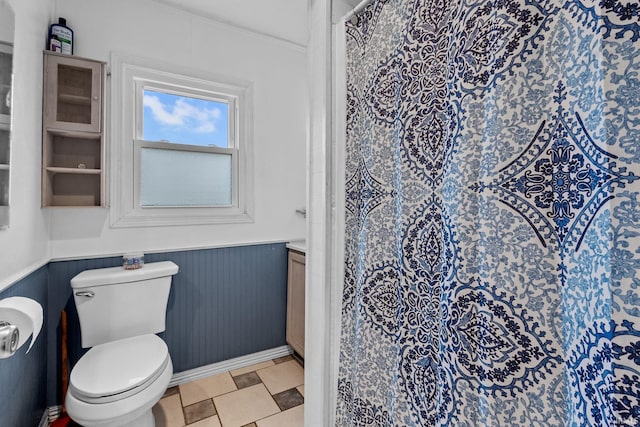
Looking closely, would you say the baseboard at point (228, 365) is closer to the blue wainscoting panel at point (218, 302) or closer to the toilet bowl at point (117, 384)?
the blue wainscoting panel at point (218, 302)

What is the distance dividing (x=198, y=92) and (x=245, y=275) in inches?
52.7

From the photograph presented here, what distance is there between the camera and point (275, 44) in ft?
7.22

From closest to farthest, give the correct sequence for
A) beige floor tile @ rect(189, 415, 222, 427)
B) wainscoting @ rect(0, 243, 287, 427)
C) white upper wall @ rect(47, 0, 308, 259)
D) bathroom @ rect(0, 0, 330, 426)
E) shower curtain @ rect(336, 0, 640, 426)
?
shower curtain @ rect(336, 0, 640, 426) < bathroom @ rect(0, 0, 330, 426) < wainscoting @ rect(0, 243, 287, 427) < beige floor tile @ rect(189, 415, 222, 427) < white upper wall @ rect(47, 0, 308, 259)

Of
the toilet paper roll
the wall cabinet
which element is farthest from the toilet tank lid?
the toilet paper roll

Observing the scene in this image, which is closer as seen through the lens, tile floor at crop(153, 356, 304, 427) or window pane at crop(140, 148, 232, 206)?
tile floor at crop(153, 356, 304, 427)

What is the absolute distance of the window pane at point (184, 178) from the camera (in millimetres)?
1870

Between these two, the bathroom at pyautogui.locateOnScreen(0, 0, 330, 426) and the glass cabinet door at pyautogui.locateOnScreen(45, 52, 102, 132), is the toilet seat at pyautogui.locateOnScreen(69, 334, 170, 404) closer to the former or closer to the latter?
the bathroom at pyautogui.locateOnScreen(0, 0, 330, 426)

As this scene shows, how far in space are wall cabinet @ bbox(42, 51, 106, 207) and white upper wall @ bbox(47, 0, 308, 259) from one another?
10 cm

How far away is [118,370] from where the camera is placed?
1.24m

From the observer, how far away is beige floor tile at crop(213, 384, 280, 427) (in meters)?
1.56

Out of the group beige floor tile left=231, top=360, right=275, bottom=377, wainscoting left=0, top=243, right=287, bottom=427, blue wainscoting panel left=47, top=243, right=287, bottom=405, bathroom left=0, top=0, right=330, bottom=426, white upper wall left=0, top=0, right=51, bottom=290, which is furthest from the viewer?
A: beige floor tile left=231, top=360, right=275, bottom=377

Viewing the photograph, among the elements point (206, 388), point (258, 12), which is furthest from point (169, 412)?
point (258, 12)

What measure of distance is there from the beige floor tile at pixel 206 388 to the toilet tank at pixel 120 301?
1.51 feet

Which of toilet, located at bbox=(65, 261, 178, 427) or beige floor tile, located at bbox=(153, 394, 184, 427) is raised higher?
toilet, located at bbox=(65, 261, 178, 427)
